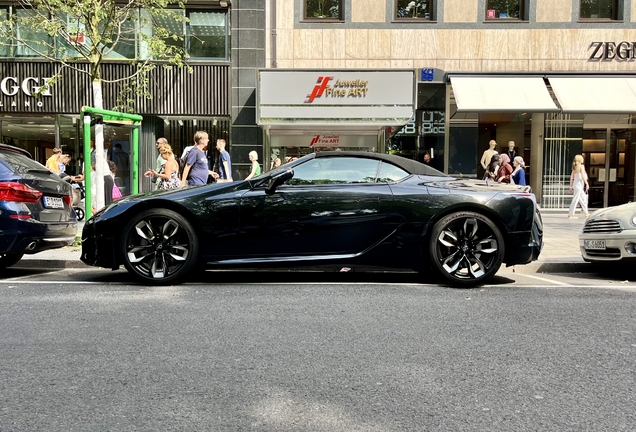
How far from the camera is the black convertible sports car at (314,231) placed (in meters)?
5.94

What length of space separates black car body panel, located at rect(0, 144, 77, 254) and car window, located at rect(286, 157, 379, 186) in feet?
9.43

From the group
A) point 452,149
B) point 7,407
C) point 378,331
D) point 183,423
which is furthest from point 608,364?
point 452,149

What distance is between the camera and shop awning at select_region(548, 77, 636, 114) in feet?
48.5

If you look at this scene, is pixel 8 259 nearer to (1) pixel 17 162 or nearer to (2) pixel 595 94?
(1) pixel 17 162

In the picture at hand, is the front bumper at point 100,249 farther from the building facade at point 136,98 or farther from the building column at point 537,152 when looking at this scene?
the building column at point 537,152

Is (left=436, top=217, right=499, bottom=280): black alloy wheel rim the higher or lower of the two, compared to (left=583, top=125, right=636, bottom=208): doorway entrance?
lower

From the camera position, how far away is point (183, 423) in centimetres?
261

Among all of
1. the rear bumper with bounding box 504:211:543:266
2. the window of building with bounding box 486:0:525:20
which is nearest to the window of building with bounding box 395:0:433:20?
the window of building with bounding box 486:0:525:20

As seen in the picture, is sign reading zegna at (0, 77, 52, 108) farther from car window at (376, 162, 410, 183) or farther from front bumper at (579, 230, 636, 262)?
front bumper at (579, 230, 636, 262)

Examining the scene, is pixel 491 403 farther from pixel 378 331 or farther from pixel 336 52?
pixel 336 52

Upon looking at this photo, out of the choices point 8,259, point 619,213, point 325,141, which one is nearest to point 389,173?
point 619,213

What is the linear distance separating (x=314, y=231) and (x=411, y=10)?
40.0 ft

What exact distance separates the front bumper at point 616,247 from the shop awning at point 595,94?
8.86 metres

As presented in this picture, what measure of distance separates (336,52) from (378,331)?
1298cm
